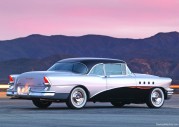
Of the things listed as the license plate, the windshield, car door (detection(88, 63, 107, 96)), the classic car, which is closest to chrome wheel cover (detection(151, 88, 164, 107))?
the classic car

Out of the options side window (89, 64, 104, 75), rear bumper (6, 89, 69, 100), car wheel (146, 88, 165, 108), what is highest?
side window (89, 64, 104, 75)

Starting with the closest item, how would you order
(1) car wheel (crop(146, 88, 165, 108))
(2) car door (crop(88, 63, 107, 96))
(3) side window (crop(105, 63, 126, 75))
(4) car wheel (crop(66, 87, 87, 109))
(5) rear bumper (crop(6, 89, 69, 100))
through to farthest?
(5) rear bumper (crop(6, 89, 69, 100))
(4) car wheel (crop(66, 87, 87, 109))
(2) car door (crop(88, 63, 107, 96))
(3) side window (crop(105, 63, 126, 75))
(1) car wheel (crop(146, 88, 165, 108))

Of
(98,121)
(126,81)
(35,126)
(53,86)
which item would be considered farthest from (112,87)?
(35,126)

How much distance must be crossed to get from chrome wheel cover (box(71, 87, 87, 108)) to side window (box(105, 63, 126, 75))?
1.26m

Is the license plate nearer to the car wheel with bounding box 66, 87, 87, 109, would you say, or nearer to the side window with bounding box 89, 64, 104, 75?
the car wheel with bounding box 66, 87, 87, 109

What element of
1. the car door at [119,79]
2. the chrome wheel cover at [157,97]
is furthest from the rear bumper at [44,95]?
the chrome wheel cover at [157,97]

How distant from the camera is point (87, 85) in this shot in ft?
71.1

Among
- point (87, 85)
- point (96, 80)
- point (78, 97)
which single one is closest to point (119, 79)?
point (96, 80)

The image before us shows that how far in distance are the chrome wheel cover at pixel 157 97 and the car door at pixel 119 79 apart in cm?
77

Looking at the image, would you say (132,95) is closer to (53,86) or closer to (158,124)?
(53,86)

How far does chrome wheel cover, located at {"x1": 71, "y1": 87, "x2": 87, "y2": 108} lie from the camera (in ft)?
70.3

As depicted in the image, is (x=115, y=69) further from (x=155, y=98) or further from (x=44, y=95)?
(x=44, y=95)

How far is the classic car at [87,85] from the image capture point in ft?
68.9

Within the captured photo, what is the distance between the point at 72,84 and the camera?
21297 millimetres
